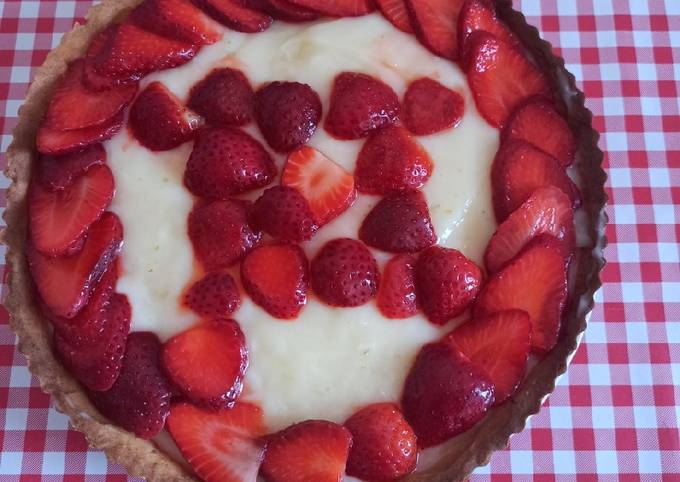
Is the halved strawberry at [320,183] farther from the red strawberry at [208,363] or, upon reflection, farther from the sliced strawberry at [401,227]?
the red strawberry at [208,363]

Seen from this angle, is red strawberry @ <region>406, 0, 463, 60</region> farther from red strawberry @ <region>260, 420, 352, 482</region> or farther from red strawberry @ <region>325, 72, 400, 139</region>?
red strawberry @ <region>260, 420, 352, 482</region>

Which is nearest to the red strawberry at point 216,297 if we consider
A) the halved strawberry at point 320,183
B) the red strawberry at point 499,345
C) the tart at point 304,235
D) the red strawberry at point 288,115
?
the tart at point 304,235

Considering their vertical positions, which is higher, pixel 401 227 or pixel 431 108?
pixel 431 108

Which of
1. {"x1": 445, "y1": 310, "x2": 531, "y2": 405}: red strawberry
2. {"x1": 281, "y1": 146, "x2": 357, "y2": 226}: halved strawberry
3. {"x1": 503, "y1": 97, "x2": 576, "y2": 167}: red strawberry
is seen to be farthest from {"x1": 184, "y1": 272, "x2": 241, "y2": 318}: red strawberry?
{"x1": 503, "y1": 97, "x2": 576, "y2": 167}: red strawberry

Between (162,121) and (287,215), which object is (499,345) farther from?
(162,121)

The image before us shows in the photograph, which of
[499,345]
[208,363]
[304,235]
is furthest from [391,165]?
[208,363]

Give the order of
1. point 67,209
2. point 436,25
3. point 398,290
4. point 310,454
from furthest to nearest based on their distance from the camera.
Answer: point 436,25, point 67,209, point 398,290, point 310,454

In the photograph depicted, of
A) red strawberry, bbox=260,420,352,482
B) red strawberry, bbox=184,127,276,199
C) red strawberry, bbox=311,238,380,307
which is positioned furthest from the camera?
red strawberry, bbox=184,127,276,199
